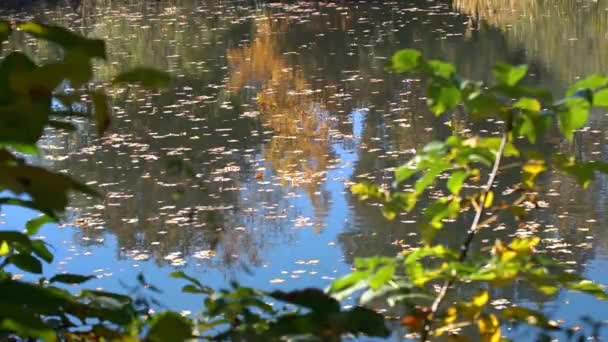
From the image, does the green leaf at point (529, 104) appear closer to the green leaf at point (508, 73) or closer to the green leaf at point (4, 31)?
the green leaf at point (508, 73)

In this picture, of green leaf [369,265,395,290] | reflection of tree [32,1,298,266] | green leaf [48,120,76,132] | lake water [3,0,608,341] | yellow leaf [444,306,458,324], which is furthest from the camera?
reflection of tree [32,1,298,266]

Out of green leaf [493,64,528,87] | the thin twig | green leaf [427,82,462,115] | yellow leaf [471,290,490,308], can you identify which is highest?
green leaf [493,64,528,87]

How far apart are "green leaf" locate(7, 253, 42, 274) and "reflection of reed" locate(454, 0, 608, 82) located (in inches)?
338

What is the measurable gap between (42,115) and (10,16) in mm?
17186

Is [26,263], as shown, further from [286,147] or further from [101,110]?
[286,147]

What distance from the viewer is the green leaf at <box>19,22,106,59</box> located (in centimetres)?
69

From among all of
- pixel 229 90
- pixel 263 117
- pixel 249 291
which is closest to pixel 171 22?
pixel 229 90

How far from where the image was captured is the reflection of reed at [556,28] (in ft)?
33.4

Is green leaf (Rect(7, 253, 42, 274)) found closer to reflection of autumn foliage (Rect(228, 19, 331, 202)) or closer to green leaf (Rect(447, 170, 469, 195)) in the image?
green leaf (Rect(447, 170, 469, 195))

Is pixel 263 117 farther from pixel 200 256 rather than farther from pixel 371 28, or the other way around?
pixel 371 28

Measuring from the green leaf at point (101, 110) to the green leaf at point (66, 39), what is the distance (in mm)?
27

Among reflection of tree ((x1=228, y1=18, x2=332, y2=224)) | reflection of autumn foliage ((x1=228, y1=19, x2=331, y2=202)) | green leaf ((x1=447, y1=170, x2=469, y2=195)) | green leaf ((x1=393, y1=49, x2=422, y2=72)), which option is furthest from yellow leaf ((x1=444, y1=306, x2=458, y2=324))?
reflection of autumn foliage ((x1=228, y1=19, x2=331, y2=202))

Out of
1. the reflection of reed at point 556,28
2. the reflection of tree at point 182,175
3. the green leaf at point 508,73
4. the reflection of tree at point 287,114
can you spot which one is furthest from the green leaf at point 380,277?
the reflection of reed at point 556,28

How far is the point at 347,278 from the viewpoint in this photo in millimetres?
875
